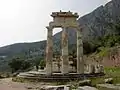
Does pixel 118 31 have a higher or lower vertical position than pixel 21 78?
higher

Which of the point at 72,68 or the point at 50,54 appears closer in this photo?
the point at 50,54

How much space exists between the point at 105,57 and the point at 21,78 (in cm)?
2580

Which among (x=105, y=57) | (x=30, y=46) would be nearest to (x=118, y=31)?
(x=105, y=57)

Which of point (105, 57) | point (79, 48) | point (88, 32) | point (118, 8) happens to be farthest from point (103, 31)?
point (79, 48)

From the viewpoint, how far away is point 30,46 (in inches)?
7539

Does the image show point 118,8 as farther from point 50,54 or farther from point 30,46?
point 50,54

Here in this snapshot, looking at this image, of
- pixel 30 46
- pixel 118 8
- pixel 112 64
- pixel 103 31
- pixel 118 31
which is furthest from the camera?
pixel 30 46

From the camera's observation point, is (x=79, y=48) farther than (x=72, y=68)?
No

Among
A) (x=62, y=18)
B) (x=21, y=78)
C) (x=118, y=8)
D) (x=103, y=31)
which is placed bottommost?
(x=21, y=78)

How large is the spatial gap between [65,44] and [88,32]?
324ft

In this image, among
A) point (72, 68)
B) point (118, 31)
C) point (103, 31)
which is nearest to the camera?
point (72, 68)

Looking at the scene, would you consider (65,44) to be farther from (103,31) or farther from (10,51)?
(10,51)

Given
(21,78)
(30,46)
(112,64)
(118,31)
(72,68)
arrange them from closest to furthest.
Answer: (21,78)
(72,68)
(112,64)
(118,31)
(30,46)

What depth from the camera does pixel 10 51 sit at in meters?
192
